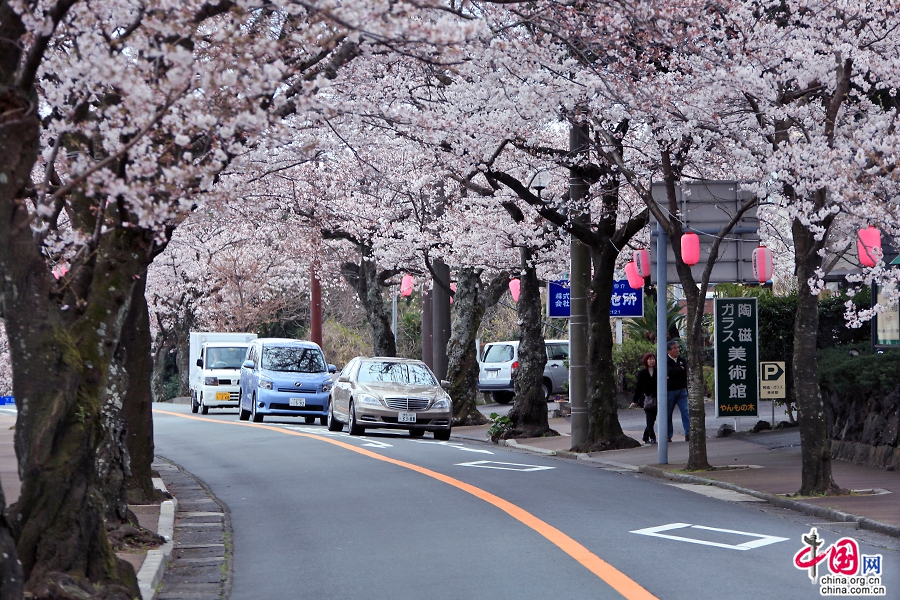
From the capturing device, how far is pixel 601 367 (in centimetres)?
2002

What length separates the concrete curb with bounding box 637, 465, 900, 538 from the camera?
10.5 meters

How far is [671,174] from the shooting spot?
1642 centimetres

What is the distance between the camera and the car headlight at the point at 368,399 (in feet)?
72.6

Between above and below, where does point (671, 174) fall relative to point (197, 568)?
above

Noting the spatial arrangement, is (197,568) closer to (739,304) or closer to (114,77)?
(114,77)

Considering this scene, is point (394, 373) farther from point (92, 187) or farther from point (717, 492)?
point (92, 187)

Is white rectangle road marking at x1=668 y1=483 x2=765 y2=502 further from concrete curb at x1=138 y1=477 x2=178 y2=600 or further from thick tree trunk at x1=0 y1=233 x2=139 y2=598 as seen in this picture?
thick tree trunk at x1=0 y1=233 x2=139 y2=598

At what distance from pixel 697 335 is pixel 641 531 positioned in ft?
20.7

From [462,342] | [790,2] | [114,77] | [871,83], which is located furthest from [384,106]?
[462,342]

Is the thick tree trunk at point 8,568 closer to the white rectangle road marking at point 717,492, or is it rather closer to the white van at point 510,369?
the white rectangle road marking at point 717,492

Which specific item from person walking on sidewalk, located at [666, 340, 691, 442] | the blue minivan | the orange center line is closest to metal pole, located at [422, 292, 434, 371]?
the blue minivan

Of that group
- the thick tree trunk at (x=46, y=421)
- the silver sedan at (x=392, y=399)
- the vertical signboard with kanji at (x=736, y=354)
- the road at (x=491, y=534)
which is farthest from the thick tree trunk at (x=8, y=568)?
the silver sedan at (x=392, y=399)

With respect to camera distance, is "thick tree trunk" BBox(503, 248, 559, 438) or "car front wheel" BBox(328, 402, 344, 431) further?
"car front wheel" BBox(328, 402, 344, 431)

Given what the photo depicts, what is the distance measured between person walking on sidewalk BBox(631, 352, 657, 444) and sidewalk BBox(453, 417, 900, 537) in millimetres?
548
